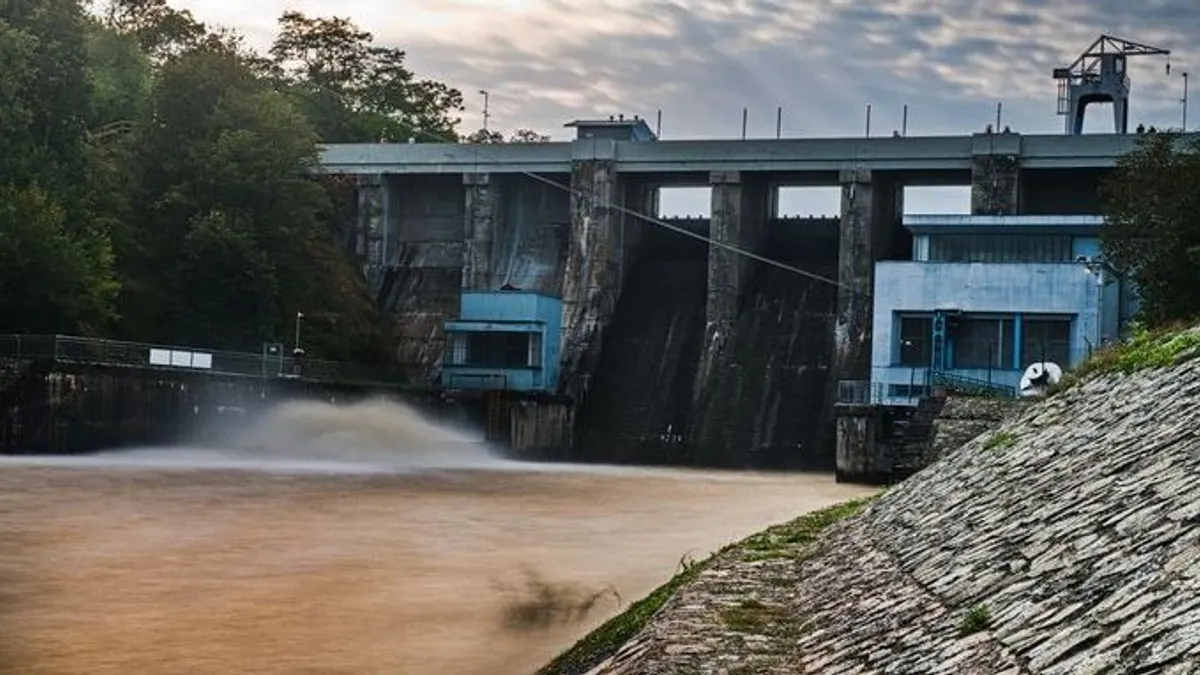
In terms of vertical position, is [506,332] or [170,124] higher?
[170,124]

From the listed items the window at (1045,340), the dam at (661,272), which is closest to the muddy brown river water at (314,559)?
the window at (1045,340)

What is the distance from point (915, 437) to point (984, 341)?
9.62 meters

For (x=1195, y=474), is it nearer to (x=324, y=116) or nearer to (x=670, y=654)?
(x=670, y=654)

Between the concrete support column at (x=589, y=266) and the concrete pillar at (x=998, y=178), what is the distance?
16779 millimetres

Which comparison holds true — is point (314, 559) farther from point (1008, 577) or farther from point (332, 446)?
point (332, 446)

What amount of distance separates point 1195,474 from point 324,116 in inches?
3536

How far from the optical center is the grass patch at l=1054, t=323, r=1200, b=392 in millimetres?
14336

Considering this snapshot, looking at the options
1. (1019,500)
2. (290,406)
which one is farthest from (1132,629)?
(290,406)

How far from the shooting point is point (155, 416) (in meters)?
49.8

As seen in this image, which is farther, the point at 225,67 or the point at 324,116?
the point at 324,116

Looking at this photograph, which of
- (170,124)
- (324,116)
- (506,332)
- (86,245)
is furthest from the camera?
(324,116)

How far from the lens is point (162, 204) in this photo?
61.8 m

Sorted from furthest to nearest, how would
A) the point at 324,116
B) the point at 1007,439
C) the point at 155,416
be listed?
the point at 324,116
the point at 155,416
the point at 1007,439

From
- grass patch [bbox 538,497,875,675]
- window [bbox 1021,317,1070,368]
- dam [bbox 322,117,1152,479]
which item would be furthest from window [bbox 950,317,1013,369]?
grass patch [bbox 538,497,875,675]
